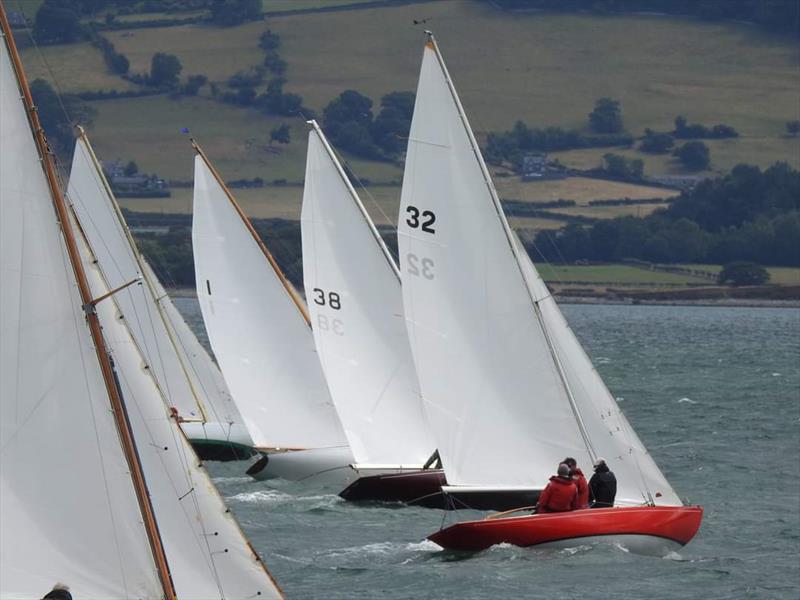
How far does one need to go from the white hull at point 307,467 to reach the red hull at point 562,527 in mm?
9863

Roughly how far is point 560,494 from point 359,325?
972 cm

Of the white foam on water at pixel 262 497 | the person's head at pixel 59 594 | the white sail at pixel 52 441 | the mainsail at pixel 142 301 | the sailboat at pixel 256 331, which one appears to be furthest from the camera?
the mainsail at pixel 142 301

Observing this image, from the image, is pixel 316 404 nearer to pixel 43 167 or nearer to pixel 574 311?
pixel 43 167

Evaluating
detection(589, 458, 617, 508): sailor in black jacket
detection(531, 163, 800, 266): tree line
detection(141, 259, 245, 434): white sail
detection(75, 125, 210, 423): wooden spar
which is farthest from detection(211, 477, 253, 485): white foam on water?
detection(531, 163, 800, 266): tree line

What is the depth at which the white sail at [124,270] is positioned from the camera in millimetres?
43312

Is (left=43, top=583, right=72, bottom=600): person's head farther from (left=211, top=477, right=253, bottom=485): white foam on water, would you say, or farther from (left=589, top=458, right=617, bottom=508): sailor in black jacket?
(left=211, top=477, right=253, bottom=485): white foam on water

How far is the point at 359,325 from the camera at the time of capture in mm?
37375

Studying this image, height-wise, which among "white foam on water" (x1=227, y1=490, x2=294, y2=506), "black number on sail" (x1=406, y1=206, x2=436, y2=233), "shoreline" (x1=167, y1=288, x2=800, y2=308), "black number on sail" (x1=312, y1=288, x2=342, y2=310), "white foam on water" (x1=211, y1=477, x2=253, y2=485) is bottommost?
"shoreline" (x1=167, y1=288, x2=800, y2=308)

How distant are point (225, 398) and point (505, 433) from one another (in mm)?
16837

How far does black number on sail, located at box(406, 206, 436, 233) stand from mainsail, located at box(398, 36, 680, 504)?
16mm

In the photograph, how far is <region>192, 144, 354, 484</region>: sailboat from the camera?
4103 centimetres

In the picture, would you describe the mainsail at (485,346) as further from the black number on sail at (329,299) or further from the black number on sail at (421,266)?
the black number on sail at (329,299)

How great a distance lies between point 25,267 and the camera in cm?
1833

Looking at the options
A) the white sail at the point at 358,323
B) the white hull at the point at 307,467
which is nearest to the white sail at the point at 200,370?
the white hull at the point at 307,467
